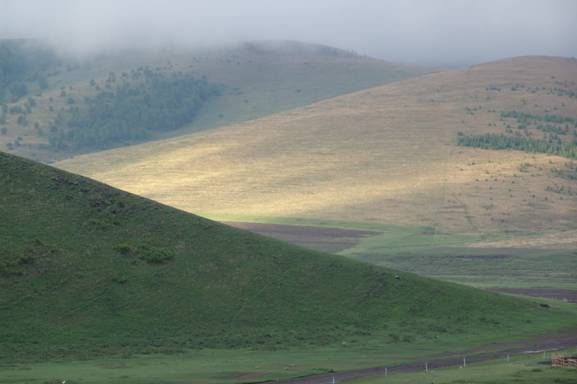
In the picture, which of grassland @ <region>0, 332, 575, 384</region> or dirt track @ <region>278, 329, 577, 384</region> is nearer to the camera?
grassland @ <region>0, 332, 575, 384</region>

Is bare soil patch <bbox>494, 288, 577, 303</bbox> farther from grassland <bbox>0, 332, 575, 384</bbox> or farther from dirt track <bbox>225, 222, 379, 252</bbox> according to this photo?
dirt track <bbox>225, 222, 379, 252</bbox>

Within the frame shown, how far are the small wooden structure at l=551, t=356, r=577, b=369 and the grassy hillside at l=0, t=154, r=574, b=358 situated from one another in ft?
38.2

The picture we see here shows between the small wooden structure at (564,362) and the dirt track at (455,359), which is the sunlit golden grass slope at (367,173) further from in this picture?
the small wooden structure at (564,362)

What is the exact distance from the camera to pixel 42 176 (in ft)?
253

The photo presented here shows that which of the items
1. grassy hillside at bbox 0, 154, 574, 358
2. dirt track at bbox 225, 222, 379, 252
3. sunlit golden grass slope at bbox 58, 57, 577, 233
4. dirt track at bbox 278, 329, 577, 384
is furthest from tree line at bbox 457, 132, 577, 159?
dirt track at bbox 278, 329, 577, 384

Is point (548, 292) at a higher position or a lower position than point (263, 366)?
lower

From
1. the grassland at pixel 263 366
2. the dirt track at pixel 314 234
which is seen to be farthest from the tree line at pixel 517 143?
the grassland at pixel 263 366

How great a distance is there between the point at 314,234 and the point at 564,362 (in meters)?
76.7

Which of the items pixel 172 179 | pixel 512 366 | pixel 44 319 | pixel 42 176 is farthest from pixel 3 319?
pixel 172 179

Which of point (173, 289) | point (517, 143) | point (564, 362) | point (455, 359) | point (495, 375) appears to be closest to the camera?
point (495, 375)

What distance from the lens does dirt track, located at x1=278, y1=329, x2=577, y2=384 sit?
179 feet

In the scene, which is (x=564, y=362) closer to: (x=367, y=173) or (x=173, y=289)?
(x=173, y=289)

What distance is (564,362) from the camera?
54969 mm

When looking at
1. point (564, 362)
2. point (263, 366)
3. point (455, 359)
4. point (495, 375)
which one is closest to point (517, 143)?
point (455, 359)
